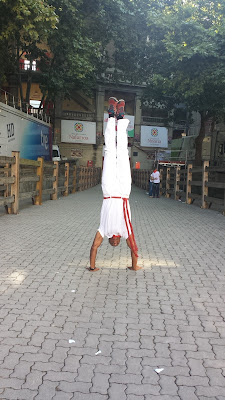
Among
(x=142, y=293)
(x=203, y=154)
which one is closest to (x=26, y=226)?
(x=142, y=293)

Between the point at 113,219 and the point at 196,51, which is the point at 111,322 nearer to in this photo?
the point at 113,219

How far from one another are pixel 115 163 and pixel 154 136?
38.9 metres

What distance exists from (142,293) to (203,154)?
22880 mm

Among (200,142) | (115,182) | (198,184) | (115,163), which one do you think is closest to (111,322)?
(115,182)

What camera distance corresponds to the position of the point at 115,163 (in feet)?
17.0

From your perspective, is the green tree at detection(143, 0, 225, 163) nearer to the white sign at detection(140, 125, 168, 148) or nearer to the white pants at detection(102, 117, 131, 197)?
the white pants at detection(102, 117, 131, 197)

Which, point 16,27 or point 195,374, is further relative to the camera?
point 16,27

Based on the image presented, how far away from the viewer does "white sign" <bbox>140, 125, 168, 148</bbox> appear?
42.9 metres

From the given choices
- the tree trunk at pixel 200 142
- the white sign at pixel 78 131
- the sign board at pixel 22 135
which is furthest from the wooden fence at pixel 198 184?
the white sign at pixel 78 131

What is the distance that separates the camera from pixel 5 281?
15.7 feet

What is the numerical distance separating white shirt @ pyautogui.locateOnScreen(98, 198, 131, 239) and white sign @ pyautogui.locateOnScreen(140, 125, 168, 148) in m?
38.2

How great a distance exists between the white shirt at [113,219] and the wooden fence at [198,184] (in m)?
7.77

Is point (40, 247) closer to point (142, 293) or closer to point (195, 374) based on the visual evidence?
point (142, 293)

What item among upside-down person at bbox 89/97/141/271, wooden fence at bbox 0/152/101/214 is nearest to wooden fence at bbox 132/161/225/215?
wooden fence at bbox 0/152/101/214
